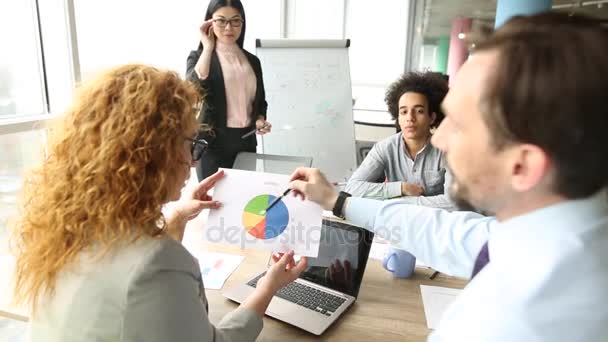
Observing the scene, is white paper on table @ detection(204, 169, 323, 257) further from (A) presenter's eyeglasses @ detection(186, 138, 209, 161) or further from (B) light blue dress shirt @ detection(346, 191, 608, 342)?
(B) light blue dress shirt @ detection(346, 191, 608, 342)

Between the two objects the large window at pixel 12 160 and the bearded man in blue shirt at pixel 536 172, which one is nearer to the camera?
the bearded man in blue shirt at pixel 536 172

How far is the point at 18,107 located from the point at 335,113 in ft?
7.60

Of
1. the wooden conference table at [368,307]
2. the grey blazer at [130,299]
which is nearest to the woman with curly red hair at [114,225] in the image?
the grey blazer at [130,299]

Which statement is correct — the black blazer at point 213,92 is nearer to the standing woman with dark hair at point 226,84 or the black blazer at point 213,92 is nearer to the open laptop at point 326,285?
the standing woman with dark hair at point 226,84

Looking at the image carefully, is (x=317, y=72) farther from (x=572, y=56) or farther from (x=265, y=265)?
(x=572, y=56)

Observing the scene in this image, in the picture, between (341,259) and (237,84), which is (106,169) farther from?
(237,84)

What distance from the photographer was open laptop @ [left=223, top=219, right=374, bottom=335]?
113cm

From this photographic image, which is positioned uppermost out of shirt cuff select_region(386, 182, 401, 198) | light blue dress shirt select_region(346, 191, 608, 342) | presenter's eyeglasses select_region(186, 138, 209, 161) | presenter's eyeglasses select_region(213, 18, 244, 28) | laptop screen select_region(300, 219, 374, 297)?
presenter's eyeglasses select_region(213, 18, 244, 28)

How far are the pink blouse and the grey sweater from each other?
96cm

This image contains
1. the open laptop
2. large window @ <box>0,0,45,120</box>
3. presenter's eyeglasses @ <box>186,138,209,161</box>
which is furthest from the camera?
large window @ <box>0,0,45,120</box>

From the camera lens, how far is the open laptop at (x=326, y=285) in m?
1.13

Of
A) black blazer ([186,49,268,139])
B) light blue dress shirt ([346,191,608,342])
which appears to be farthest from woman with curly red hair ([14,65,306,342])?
black blazer ([186,49,268,139])

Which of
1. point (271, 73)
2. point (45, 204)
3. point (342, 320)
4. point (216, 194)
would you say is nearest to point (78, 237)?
point (45, 204)

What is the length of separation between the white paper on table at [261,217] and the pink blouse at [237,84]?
5.35ft
